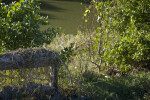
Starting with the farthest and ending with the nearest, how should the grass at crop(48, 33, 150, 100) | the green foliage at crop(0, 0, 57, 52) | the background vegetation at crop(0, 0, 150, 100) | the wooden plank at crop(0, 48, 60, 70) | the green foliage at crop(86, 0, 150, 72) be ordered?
the green foliage at crop(86, 0, 150, 72) < the green foliage at crop(0, 0, 57, 52) < the background vegetation at crop(0, 0, 150, 100) < the grass at crop(48, 33, 150, 100) < the wooden plank at crop(0, 48, 60, 70)

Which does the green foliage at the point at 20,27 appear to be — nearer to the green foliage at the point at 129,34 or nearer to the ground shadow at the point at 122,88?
the green foliage at the point at 129,34

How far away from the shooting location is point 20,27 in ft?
16.9

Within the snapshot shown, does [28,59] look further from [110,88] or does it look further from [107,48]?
[107,48]

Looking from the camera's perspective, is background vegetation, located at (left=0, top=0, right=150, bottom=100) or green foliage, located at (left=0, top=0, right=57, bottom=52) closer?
background vegetation, located at (left=0, top=0, right=150, bottom=100)

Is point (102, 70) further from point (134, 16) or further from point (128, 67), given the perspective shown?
point (134, 16)

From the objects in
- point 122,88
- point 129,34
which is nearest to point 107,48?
point 129,34

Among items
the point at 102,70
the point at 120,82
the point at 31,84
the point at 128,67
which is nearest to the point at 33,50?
the point at 31,84

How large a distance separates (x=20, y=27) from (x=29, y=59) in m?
1.27

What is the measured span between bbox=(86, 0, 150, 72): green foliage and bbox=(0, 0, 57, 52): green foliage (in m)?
1.29

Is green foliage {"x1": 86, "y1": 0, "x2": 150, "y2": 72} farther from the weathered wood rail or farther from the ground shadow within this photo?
the weathered wood rail

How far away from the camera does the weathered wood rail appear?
4.00 m

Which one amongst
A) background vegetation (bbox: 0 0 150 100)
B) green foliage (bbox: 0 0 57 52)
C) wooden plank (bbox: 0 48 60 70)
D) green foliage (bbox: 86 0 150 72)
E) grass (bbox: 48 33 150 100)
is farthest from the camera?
green foliage (bbox: 86 0 150 72)

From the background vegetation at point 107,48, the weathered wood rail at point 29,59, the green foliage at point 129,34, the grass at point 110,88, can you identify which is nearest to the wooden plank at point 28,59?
the weathered wood rail at point 29,59

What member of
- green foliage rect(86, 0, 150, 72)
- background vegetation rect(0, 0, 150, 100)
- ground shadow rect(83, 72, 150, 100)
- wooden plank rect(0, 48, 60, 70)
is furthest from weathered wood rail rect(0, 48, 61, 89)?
green foliage rect(86, 0, 150, 72)
